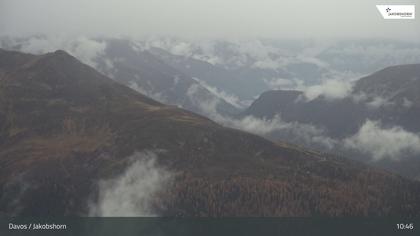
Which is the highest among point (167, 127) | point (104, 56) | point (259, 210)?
point (104, 56)

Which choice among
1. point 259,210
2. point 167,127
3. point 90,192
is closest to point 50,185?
point 90,192

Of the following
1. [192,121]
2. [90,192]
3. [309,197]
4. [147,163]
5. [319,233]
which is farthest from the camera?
[192,121]

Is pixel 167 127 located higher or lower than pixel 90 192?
higher

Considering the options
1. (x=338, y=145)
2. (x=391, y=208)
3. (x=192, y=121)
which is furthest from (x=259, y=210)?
(x=338, y=145)

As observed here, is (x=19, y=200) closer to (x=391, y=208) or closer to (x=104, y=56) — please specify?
(x=391, y=208)

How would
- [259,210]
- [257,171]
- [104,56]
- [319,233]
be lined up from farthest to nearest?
[104,56] < [257,171] < [259,210] < [319,233]

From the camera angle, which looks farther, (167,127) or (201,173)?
(167,127)

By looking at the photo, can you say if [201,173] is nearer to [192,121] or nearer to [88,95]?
[192,121]
